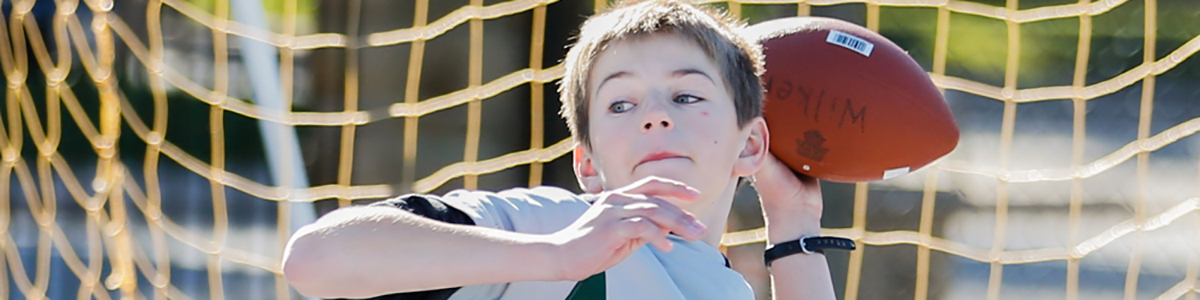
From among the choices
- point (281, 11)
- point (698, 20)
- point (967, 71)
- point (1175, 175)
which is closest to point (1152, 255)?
point (1175, 175)

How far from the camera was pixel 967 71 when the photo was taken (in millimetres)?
4602

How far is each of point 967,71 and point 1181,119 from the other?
0.77 metres

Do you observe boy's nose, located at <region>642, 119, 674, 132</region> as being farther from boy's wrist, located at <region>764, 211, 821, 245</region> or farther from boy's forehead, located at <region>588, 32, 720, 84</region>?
boy's wrist, located at <region>764, 211, 821, 245</region>

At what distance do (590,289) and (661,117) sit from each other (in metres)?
0.16

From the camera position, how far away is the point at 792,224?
1.59 metres

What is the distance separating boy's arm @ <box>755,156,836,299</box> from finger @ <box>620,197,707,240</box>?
0.64 m

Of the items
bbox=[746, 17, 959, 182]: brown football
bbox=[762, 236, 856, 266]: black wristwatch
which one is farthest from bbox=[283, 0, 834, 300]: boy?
bbox=[762, 236, 856, 266]: black wristwatch

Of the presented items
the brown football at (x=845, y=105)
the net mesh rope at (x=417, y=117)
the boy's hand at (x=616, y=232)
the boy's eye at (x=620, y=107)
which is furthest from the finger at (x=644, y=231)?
the net mesh rope at (x=417, y=117)

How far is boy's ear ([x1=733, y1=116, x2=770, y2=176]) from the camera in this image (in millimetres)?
1296

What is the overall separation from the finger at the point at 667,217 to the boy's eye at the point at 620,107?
0.89 feet

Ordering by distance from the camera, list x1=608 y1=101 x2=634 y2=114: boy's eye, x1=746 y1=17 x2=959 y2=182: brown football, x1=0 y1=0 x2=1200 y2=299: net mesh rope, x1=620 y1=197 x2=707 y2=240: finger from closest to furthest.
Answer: x1=620 y1=197 x2=707 y2=240: finger
x1=608 y1=101 x2=634 y2=114: boy's eye
x1=746 y1=17 x2=959 y2=182: brown football
x1=0 y1=0 x2=1200 y2=299: net mesh rope

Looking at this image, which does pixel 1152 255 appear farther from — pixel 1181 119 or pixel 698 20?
pixel 698 20

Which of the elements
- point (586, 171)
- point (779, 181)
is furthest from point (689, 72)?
point (779, 181)

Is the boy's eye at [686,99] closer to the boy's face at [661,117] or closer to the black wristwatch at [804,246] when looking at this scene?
Answer: the boy's face at [661,117]
